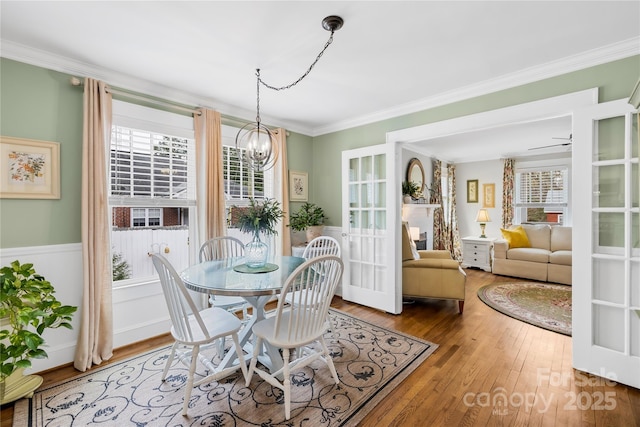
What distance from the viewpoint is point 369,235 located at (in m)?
3.81

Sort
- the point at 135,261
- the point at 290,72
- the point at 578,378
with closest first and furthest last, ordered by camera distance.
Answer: the point at 578,378 < the point at 290,72 < the point at 135,261

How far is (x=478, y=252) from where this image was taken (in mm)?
5988

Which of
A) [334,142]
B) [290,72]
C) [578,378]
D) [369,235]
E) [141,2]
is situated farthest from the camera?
[334,142]

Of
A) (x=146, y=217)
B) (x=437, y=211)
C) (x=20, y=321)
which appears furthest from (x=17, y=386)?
(x=437, y=211)

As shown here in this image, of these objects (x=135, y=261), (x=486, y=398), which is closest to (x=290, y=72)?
(x=135, y=261)

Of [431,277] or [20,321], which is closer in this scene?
[20,321]

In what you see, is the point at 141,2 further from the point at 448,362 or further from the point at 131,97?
the point at 448,362

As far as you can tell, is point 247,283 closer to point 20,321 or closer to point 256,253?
point 256,253

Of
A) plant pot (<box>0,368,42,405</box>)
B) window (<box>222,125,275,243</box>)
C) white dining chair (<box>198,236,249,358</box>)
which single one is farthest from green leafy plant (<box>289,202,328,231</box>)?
plant pot (<box>0,368,42,405</box>)

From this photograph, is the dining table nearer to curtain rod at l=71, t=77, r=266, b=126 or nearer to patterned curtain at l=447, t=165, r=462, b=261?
curtain rod at l=71, t=77, r=266, b=126

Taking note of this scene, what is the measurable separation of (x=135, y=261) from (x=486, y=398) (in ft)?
10.8

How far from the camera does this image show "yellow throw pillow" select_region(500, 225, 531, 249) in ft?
18.0

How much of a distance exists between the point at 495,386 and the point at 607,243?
4.61ft

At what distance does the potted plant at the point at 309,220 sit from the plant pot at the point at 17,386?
2846 millimetres
